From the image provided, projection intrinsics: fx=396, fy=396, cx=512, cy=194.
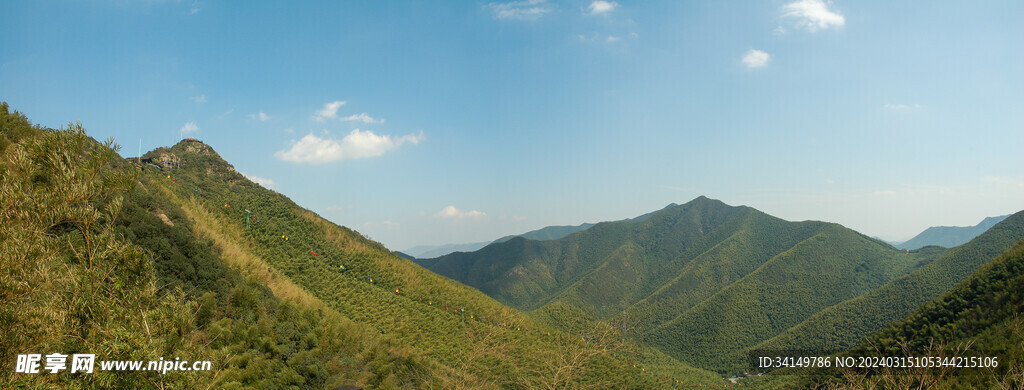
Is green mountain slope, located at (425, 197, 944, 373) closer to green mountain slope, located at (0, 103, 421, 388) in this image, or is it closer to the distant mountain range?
the distant mountain range

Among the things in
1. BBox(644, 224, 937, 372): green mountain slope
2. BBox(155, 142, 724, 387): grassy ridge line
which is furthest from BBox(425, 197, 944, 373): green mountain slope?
BBox(155, 142, 724, 387): grassy ridge line

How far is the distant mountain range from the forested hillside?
167ft

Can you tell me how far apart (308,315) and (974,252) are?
439 ft

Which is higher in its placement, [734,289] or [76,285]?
[76,285]

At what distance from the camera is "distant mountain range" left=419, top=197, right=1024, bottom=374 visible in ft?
284

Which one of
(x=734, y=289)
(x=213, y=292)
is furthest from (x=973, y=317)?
(x=734, y=289)

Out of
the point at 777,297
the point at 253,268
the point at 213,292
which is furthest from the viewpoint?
the point at 777,297

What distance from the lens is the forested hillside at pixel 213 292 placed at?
7332 millimetres

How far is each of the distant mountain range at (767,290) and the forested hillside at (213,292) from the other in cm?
5099

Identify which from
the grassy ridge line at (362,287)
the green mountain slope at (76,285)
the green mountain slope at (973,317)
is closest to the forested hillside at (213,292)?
the green mountain slope at (76,285)

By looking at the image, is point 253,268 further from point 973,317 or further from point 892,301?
point 892,301

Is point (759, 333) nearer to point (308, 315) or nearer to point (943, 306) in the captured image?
point (943, 306)

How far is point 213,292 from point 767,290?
143115 millimetres

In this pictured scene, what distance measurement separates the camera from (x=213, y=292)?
53.8ft
